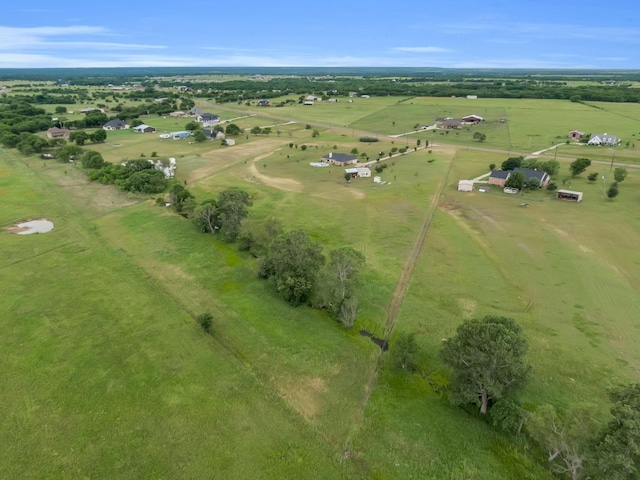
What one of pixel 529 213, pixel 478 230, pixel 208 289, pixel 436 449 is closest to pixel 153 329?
pixel 208 289

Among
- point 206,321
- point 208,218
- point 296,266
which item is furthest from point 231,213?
point 206,321

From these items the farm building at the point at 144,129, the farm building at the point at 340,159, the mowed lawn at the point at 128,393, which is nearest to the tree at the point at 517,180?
the farm building at the point at 340,159

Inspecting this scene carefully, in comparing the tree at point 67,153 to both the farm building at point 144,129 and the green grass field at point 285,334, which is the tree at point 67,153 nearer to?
the green grass field at point 285,334

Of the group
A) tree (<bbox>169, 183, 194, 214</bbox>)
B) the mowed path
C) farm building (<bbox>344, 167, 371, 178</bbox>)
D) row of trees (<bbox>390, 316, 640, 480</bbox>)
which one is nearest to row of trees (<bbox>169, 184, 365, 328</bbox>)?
the mowed path

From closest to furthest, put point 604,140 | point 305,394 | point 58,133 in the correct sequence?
point 305,394 < point 604,140 < point 58,133

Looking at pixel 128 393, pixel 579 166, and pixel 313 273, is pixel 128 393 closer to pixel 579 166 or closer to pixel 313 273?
pixel 313 273

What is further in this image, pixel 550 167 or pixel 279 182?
pixel 279 182
